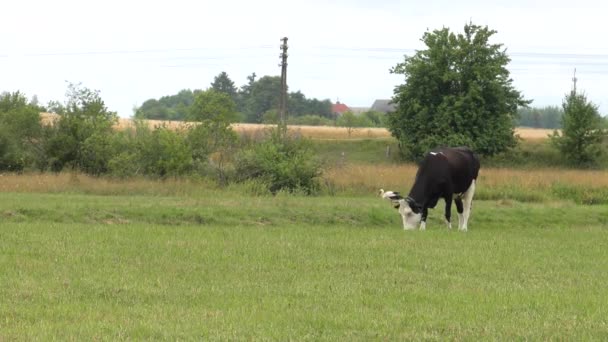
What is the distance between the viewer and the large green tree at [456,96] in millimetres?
57497

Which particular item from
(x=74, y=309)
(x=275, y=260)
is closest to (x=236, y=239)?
(x=275, y=260)

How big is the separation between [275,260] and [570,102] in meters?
50.1

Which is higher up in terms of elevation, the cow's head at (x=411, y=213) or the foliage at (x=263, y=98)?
the foliage at (x=263, y=98)

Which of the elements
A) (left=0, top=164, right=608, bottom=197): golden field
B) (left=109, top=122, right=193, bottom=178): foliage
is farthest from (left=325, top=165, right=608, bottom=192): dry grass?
(left=109, top=122, right=193, bottom=178): foliage

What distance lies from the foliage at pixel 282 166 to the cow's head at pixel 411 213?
1302 centimetres

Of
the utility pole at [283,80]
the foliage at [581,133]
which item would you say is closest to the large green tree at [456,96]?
the foliage at [581,133]

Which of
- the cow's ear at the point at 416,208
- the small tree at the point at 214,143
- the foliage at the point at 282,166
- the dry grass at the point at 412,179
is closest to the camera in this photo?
the cow's ear at the point at 416,208

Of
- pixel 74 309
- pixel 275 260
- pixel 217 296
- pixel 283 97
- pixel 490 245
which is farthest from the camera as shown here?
pixel 283 97

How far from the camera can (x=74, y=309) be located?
9836mm

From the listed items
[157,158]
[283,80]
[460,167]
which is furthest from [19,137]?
[460,167]

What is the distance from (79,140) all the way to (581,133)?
34.2 meters

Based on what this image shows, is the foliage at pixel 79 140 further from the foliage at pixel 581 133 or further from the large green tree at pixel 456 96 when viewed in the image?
the foliage at pixel 581 133

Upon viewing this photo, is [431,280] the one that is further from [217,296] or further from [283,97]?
[283,97]

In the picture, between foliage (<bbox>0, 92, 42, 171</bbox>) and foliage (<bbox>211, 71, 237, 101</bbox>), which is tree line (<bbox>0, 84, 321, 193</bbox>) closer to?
foliage (<bbox>0, 92, 42, 171</bbox>)
